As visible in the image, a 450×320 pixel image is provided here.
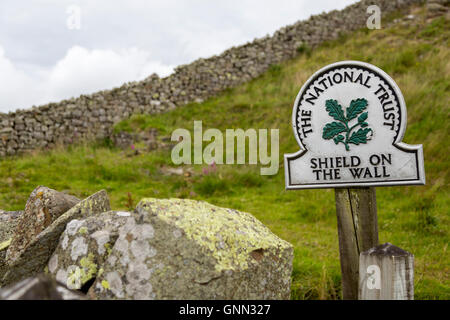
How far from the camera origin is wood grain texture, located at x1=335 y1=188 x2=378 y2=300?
157 inches

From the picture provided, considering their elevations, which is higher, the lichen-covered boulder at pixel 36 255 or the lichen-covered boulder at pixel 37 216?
the lichen-covered boulder at pixel 37 216

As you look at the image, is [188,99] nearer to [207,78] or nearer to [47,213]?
[207,78]

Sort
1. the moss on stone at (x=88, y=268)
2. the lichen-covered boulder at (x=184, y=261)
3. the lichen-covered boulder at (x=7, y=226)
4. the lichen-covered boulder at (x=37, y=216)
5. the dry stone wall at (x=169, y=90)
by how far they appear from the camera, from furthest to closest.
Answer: the dry stone wall at (x=169, y=90)
the lichen-covered boulder at (x=7, y=226)
the lichen-covered boulder at (x=37, y=216)
the moss on stone at (x=88, y=268)
the lichen-covered boulder at (x=184, y=261)

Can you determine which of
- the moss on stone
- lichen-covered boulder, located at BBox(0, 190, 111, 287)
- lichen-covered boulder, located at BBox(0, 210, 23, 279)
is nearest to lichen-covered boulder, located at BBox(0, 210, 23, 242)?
lichen-covered boulder, located at BBox(0, 210, 23, 279)

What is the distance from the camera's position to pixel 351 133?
155 inches

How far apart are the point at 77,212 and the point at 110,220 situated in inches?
17.6

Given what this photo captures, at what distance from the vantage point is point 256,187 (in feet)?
31.3

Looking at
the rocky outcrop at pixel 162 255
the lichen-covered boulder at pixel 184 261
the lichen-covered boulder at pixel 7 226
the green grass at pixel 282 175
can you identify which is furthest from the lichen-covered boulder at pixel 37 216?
the green grass at pixel 282 175

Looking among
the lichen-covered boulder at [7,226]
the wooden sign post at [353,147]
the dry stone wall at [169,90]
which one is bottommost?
the lichen-covered boulder at [7,226]

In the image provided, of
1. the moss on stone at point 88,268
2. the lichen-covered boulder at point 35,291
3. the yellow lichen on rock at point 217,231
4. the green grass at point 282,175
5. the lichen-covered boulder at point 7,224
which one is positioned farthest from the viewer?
the green grass at point 282,175

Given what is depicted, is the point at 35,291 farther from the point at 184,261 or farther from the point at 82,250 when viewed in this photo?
the point at 82,250

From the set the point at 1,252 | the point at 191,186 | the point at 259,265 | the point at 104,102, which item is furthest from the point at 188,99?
the point at 259,265

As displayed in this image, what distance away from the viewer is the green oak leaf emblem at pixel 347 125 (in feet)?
12.7

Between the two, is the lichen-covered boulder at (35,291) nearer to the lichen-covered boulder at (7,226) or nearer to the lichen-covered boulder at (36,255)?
the lichen-covered boulder at (36,255)
